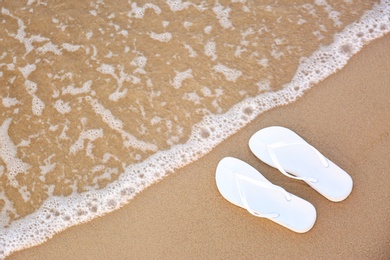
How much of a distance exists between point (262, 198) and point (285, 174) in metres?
0.16

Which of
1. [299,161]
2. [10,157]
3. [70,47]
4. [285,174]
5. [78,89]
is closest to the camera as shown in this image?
[285,174]

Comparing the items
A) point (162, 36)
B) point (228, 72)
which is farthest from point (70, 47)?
point (228, 72)

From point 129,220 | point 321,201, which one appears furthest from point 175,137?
point 321,201

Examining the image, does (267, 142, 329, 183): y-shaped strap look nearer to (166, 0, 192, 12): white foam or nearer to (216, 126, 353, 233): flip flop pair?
(216, 126, 353, 233): flip flop pair

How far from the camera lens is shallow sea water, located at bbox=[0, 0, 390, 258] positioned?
2184 millimetres

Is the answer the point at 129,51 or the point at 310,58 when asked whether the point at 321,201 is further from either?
the point at 129,51

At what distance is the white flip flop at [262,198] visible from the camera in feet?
6.46

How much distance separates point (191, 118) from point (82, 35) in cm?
81

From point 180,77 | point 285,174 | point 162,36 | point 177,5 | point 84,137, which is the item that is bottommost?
point 84,137

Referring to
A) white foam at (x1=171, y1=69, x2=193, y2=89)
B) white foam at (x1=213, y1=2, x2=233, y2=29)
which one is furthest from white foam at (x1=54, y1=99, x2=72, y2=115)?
white foam at (x1=213, y1=2, x2=233, y2=29)

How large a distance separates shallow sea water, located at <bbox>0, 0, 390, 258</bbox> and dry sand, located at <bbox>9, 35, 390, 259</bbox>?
7cm

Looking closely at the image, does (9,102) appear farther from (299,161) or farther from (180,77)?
(299,161)

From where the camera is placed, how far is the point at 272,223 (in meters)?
2.01

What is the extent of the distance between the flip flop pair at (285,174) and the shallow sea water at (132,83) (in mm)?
181
